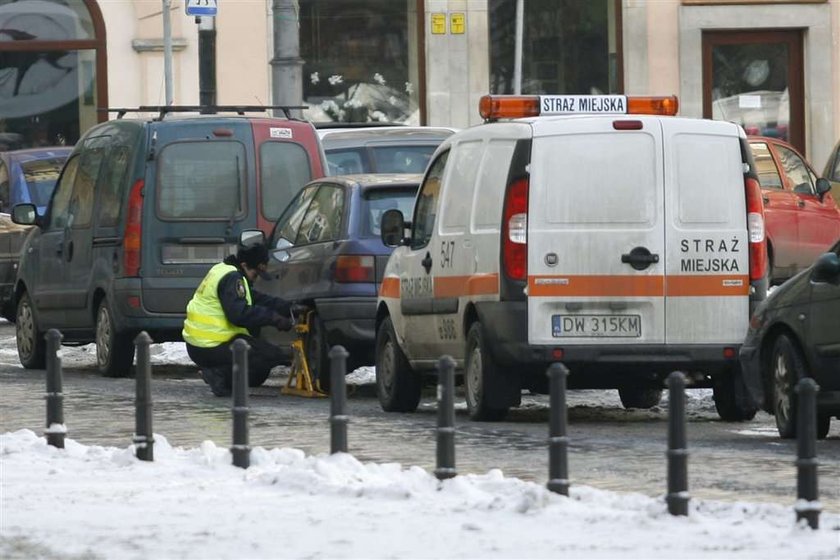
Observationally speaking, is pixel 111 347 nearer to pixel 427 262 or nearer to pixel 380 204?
pixel 380 204

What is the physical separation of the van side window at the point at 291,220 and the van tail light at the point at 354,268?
3.70 ft

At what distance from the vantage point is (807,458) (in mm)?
8797

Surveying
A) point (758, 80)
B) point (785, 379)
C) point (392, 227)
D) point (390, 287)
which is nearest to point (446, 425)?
point (785, 379)

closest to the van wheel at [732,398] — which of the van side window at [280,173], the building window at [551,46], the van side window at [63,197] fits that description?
the van side window at [280,173]

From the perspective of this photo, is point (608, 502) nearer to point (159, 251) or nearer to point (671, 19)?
point (159, 251)

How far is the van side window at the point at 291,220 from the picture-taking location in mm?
17375

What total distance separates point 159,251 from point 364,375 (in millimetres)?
2003

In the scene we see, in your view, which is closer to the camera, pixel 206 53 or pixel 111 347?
pixel 111 347

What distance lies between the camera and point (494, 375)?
14.0 m

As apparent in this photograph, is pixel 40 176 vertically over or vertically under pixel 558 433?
over

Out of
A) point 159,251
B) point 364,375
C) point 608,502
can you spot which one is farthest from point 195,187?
point 608,502

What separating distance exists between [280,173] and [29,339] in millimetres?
3009

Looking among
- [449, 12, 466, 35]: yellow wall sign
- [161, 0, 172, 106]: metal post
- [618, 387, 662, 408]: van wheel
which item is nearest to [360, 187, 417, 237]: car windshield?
[618, 387, 662, 408]: van wheel

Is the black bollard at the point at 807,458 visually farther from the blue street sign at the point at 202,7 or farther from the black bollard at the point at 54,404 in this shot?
the blue street sign at the point at 202,7
